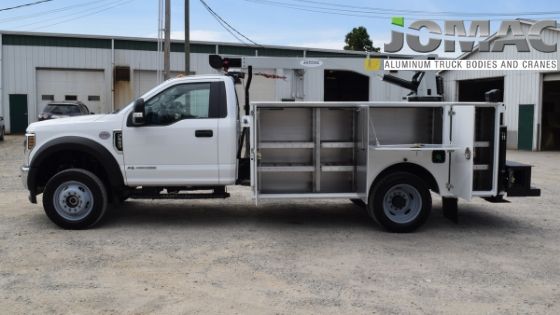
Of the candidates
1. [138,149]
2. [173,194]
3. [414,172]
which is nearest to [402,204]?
[414,172]

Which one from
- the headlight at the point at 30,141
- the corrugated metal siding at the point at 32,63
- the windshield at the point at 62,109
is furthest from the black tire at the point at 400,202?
the corrugated metal siding at the point at 32,63

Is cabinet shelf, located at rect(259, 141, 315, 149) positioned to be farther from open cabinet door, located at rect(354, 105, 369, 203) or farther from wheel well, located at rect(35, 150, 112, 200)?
wheel well, located at rect(35, 150, 112, 200)

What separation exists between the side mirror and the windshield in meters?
17.4

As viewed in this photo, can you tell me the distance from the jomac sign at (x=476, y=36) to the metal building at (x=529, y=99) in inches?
10.5

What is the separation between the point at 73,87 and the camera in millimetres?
31938

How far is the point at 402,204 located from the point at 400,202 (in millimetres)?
43

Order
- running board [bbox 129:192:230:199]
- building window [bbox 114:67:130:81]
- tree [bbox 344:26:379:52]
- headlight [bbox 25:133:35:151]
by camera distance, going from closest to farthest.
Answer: headlight [bbox 25:133:35:151]
running board [bbox 129:192:230:199]
building window [bbox 114:67:130:81]
tree [bbox 344:26:379:52]

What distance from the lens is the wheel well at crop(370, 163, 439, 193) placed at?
26.3ft

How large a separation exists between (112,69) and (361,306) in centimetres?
2942

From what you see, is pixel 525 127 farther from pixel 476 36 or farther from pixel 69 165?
pixel 69 165

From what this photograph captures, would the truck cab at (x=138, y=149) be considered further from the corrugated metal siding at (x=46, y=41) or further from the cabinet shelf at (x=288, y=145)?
the corrugated metal siding at (x=46, y=41)

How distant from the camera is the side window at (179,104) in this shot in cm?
801

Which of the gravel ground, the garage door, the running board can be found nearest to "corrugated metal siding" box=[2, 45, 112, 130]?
the garage door

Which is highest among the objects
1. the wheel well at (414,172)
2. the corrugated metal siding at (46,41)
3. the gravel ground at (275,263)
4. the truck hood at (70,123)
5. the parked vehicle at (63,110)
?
the corrugated metal siding at (46,41)
